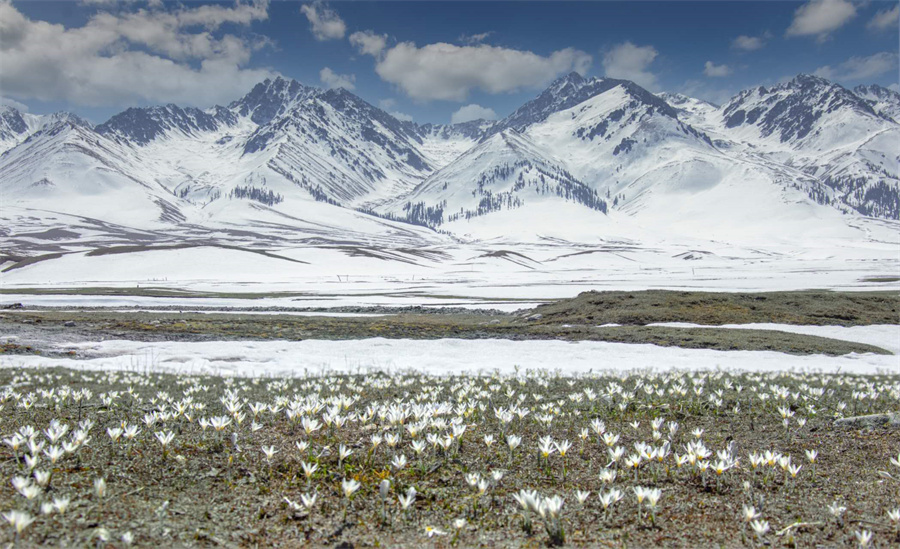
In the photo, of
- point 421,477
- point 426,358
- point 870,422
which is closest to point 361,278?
point 426,358

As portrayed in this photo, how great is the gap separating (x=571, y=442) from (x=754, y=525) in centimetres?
317

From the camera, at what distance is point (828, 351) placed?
23.7m

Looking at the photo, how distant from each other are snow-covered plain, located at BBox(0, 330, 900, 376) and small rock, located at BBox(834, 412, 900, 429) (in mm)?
7838

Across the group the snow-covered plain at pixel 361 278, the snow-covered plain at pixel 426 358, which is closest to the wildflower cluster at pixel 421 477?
the snow-covered plain at pixel 426 358

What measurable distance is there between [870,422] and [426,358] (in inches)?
586

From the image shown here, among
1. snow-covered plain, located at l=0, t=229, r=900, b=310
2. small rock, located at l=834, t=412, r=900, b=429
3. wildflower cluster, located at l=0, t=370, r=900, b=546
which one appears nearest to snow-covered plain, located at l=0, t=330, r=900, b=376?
small rock, located at l=834, t=412, r=900, b=429

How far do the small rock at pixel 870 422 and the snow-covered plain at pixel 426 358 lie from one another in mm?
7838

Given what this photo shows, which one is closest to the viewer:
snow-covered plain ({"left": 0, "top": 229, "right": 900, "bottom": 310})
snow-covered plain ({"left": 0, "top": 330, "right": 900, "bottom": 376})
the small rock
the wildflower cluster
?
the wildflower cluster

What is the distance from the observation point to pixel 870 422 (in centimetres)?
839

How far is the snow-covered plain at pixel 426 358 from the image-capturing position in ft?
57.4

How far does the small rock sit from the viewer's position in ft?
27.3

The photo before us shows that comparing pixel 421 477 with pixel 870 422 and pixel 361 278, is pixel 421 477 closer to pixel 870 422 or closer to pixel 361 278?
pixel 870 422

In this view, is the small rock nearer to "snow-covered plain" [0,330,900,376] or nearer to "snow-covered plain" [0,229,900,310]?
"snow-covered plain" [0,330,900,376]

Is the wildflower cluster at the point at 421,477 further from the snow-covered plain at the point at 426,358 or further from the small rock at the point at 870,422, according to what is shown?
the snow-covered plain at the point at 426,358
